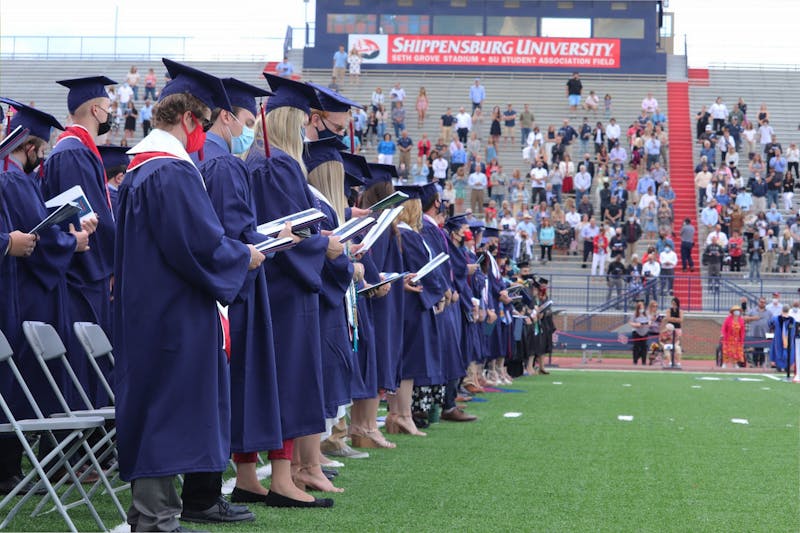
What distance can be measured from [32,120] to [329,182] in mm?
1804

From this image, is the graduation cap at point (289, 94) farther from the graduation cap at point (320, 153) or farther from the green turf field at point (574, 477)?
the green turf field at point (574, 477)

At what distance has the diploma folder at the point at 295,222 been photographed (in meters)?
6.02

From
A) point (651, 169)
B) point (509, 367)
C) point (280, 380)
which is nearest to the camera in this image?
point (280, 380)

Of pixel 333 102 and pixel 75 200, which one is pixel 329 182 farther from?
pixel 75 200

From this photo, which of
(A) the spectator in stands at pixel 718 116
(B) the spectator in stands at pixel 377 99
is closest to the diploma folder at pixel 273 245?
(B) the spectator in stands at pixel 377 99

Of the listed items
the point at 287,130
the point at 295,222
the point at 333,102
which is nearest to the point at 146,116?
the point at 333,102

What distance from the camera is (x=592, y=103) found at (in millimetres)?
42906

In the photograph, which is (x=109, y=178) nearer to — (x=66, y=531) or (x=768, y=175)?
(x=66, y=531)

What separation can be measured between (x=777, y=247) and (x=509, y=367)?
1569 centimetres

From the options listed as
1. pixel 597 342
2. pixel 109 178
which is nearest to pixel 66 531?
pixel 109 178

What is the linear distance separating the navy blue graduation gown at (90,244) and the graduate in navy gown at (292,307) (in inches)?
47.6

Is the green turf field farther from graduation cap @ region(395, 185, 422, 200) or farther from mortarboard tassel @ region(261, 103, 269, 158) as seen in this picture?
graduation cap @ region(395, 185, 422, 200)

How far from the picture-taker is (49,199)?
7.32 metres

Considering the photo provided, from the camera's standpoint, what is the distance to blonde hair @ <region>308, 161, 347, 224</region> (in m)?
7.29
